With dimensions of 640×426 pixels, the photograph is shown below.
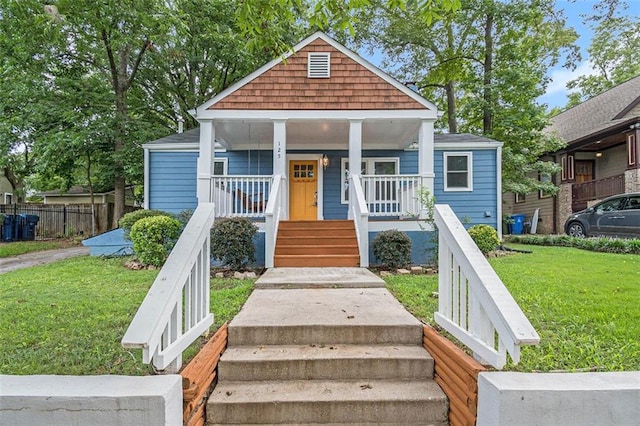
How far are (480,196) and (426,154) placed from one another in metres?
3.46

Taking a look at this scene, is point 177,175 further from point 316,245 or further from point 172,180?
point 316,245

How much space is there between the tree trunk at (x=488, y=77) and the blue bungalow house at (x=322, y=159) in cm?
326

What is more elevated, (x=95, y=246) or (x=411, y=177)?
(x=411, y=177)

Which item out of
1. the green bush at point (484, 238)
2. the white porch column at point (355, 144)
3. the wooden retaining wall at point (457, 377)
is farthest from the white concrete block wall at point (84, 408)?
the green bush at point (484, 238)

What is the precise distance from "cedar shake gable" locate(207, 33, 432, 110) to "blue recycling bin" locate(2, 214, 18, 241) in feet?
34.1

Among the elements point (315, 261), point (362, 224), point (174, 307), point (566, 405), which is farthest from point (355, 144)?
point (566, 405)

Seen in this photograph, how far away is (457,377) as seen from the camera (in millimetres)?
2201

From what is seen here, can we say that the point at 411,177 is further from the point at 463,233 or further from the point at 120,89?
the point at 120,89

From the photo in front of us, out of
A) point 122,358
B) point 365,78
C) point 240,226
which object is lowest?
point 122,358

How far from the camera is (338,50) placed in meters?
8.15

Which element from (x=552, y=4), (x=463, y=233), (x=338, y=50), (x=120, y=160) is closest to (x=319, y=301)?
(x=463, y=233)

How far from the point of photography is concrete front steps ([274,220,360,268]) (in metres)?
6.21

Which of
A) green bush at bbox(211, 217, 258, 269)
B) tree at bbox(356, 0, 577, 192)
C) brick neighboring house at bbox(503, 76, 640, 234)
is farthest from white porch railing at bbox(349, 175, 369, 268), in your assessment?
brick neighboring house at bbox(503, 76, 640, 234)

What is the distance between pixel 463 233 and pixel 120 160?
12086 millimetres
